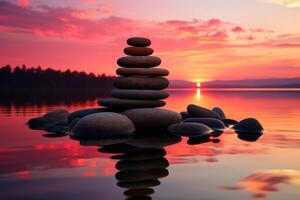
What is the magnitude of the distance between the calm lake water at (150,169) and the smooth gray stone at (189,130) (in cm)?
180

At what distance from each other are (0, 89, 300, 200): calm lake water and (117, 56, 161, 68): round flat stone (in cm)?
523

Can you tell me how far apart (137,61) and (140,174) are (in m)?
10.5

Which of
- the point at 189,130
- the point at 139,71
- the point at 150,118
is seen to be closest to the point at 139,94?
the point at 139,71

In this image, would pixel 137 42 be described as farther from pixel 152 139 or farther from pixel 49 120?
pixel 152 139

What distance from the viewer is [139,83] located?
58.3 ft

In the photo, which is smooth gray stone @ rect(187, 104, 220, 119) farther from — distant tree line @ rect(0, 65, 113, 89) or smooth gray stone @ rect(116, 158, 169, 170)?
distant tree line @ rect(0, 65, 113, 89)

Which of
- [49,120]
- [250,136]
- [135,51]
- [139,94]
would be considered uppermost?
[135,51]

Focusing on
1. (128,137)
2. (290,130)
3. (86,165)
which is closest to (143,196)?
(86,165)

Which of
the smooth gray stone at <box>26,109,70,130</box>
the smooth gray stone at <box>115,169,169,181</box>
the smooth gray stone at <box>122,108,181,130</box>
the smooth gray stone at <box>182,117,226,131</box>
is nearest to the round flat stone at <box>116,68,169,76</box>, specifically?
the smooth gray stone at <box>122,108,181,130</box>

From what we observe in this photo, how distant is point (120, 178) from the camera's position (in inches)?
309

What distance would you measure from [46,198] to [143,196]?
158 cm

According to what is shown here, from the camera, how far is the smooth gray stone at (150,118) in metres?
16.5

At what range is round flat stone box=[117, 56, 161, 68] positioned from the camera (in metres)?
18.1

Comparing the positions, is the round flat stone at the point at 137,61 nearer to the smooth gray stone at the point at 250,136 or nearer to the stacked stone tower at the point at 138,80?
the stacked stone tower at the point at 138,80
